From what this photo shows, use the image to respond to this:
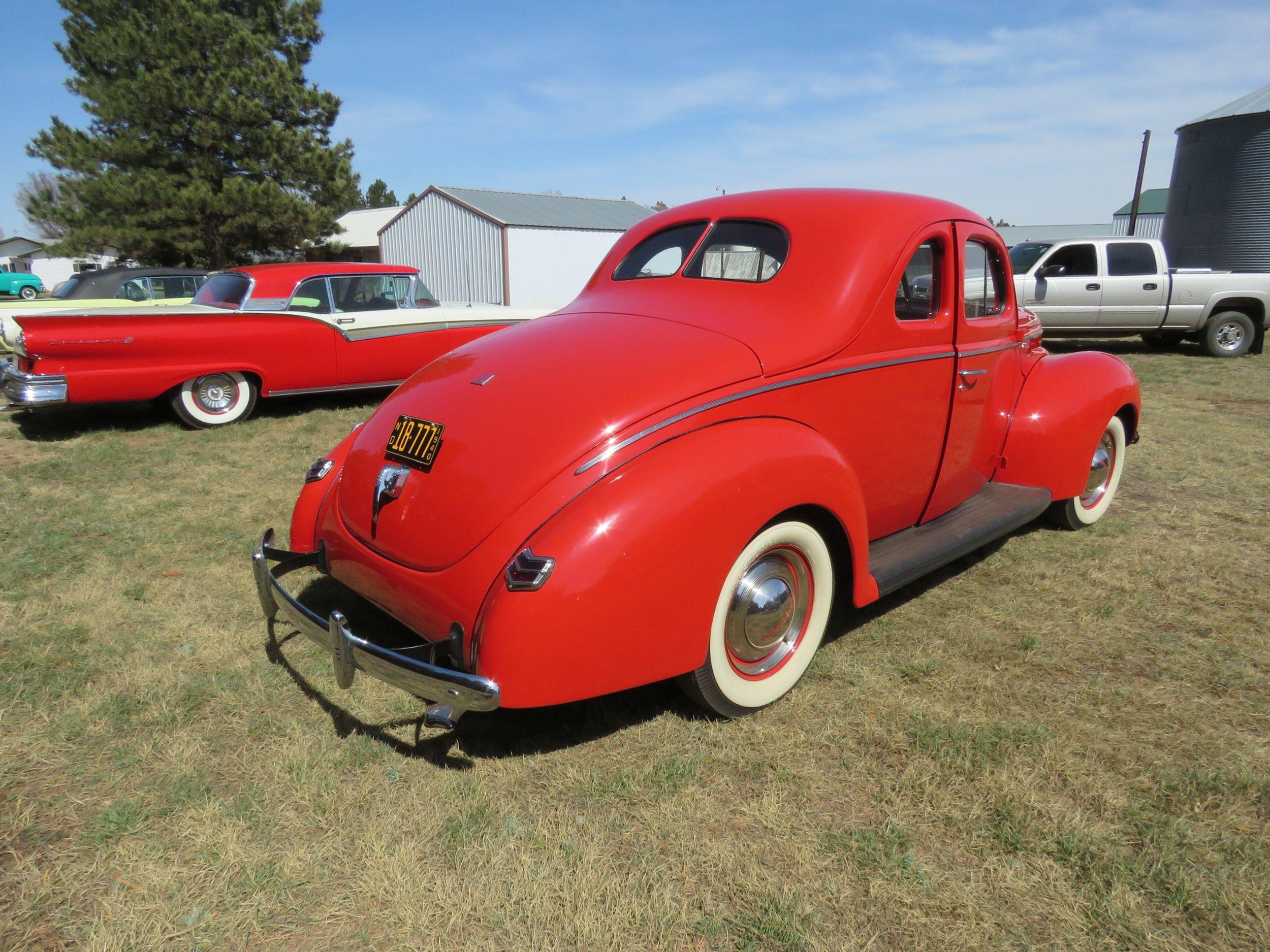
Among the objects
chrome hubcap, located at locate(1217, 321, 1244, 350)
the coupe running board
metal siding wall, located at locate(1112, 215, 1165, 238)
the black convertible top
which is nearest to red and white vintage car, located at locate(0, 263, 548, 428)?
the black convertible top

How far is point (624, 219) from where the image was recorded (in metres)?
30.6

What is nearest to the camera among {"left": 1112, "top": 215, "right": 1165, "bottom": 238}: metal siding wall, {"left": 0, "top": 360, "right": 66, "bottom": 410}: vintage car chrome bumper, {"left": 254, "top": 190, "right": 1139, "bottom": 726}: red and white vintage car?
{"left": 254, "top": 190, "right": 1139, "bottom": 726}: red and white vintage car

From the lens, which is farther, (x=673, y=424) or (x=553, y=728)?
(x=553, y=728)

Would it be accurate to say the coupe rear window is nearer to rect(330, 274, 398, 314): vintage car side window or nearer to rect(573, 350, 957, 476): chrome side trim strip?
rect(330, 274, 398, 314): vintage car side window

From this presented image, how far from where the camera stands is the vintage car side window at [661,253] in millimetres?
3688

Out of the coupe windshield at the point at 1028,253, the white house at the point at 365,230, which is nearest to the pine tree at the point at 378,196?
the white house at the point at 365,230

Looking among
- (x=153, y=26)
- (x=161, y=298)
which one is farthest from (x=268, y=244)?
(x=161, y=298)

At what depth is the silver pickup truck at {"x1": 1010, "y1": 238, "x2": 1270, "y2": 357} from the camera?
11.7 meters

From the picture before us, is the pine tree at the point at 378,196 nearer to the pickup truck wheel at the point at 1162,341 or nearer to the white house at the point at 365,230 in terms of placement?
the white house at the point at 365,230

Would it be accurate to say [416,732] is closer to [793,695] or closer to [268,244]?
[793,695]

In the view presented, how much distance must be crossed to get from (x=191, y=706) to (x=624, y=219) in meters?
29.8

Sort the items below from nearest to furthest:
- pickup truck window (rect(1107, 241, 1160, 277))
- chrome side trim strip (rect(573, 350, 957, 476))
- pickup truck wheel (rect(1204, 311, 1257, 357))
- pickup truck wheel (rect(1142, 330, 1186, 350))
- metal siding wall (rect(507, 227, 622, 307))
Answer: chrome side trim strip (rect(573, 350, 957, 476)) < pickup truck window (rect(1107, 241, 1160, 277)) < pickup truck wheel (rect(1204, 311, 1257, 357)) < pickup truck wheel (rect(1142, 330, 1186, 350)) < metal siding wall (rect(507, 227, 622, 307))

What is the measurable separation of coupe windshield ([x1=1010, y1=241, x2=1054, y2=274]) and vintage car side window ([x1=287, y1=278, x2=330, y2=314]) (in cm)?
998

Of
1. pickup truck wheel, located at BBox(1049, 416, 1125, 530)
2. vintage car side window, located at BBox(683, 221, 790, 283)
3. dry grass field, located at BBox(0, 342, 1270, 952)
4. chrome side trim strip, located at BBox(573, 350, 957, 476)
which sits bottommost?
dry grass field, located at BBox(0, 342, 1270, 952)
